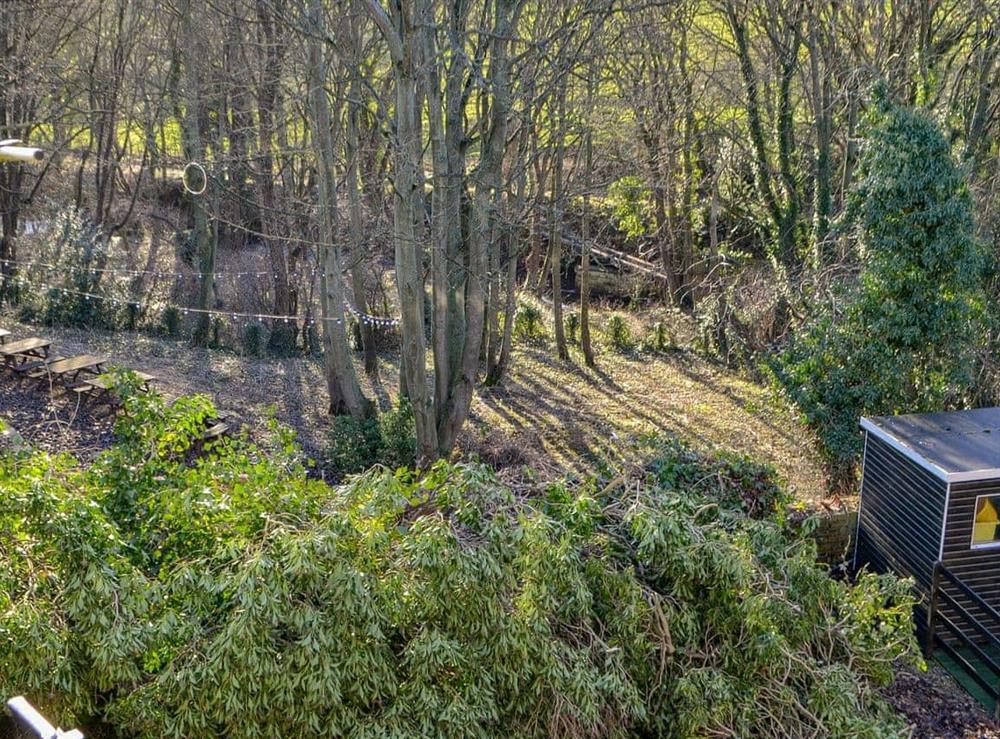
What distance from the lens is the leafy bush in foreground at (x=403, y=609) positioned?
4453mm

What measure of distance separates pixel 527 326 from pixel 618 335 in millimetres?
1963

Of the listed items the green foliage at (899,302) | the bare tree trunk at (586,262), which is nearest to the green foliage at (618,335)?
the bare tree trunk at (586,262)

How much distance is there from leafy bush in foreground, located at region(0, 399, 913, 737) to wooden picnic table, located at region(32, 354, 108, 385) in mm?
A: 6394

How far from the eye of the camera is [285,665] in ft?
14.5

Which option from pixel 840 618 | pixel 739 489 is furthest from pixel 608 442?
pixel 840 618

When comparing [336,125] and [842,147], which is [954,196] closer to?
[842,147]

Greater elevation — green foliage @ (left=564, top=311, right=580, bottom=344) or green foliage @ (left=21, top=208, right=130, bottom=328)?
green foliage @ (left=21, top=208, right=130, bottom=328)

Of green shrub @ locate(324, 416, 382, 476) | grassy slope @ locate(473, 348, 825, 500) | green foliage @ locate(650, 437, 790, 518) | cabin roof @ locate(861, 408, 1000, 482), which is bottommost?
grassy slope @ locate(473, 348, 825, 500)

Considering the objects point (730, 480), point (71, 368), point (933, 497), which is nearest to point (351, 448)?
point (71, 368)

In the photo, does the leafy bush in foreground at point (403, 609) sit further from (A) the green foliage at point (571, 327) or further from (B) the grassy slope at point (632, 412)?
(A) the green foliage at point (571, 327)

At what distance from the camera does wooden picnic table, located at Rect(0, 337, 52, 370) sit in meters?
12.0

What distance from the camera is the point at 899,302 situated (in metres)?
11.1

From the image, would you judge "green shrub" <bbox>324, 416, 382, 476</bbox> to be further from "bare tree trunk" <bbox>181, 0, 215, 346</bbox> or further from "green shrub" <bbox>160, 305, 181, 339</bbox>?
"green shrub" <bbox>160, 305, 181, 339</bbox>

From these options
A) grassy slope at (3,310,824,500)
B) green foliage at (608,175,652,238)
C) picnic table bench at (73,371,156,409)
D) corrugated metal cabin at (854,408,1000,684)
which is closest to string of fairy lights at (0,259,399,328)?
grassy slope at (3,310,824,500)
